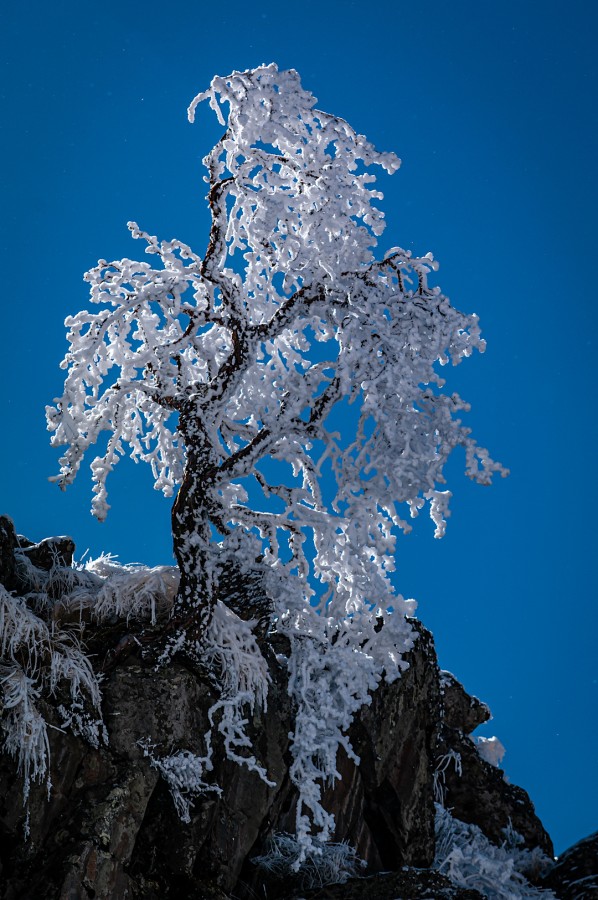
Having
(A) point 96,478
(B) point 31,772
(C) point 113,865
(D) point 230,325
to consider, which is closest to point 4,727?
(B) point 31,772

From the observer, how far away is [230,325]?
7.45 meters

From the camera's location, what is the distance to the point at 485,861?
26.2ft

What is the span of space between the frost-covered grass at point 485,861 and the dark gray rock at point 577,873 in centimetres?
18

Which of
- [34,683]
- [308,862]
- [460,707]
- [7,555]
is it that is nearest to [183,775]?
[34,683]

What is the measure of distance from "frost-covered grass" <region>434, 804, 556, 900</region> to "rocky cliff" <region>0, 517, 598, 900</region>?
2 cm

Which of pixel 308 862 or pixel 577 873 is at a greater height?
pixel 577 873

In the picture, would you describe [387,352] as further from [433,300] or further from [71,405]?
[71,405]

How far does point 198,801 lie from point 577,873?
4.06 m

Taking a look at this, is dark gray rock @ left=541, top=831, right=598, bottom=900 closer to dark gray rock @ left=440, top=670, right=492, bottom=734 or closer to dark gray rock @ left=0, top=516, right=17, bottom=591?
dark gray rock @ left=440, top=670, right=492, bottom=734

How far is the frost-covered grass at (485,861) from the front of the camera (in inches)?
306

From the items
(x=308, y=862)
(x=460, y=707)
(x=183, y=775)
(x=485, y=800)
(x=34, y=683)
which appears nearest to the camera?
(x=34, y=683)

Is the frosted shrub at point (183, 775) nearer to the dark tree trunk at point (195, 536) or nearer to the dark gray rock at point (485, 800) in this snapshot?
the dark tree trunk at point (195, 536)

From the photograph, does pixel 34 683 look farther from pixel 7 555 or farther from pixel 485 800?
pixel 485 800

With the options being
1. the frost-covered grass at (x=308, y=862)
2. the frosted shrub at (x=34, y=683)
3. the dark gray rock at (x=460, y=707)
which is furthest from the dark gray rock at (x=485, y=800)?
the frosted shrub at (x=34, y=683)
